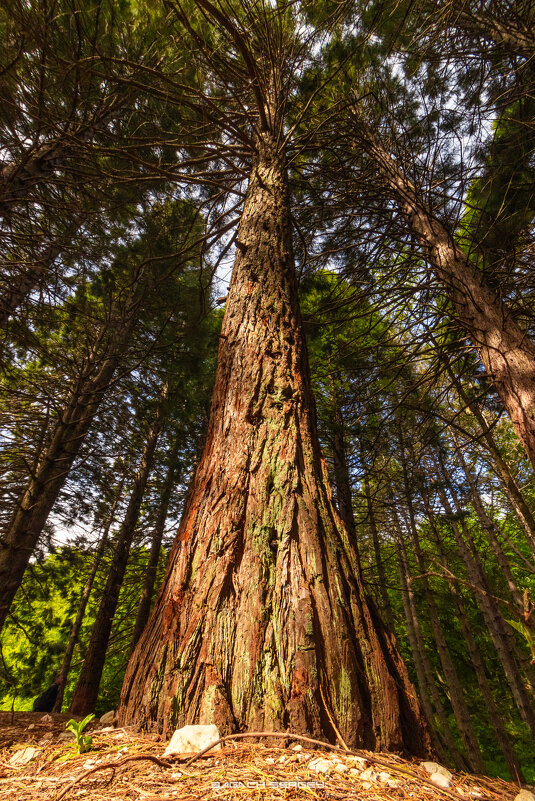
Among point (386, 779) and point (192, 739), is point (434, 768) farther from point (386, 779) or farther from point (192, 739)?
point (192, 739)

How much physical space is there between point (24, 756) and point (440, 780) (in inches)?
54.5

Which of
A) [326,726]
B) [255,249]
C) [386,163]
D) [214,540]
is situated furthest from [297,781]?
[386,163]

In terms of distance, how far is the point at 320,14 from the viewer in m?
4.62

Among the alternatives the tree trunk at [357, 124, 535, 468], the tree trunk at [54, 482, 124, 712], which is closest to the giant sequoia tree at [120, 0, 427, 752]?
the tree trunk at [357, 124, 535, 468]

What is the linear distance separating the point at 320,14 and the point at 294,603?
7.01 m

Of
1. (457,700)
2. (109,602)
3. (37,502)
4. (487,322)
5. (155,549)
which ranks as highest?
(487,322)

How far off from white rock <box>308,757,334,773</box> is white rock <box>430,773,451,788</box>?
332mm

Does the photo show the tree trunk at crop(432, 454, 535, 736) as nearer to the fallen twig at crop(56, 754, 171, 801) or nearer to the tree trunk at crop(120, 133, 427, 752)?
the tree trunk at crop(120, 133, 427, 752)

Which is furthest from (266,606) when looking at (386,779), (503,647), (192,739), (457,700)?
(457,700)

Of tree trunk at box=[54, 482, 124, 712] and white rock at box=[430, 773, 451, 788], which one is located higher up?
tree trunk at box=[54, 482, 124, 712]

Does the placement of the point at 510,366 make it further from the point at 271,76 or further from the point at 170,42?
the point at 170,42

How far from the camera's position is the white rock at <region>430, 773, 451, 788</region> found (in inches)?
39.3

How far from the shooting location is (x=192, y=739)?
41.4 inches

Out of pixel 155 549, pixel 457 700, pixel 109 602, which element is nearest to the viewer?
pixel 109 602
